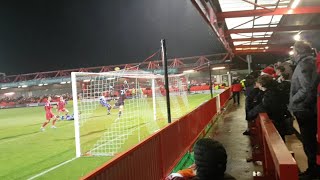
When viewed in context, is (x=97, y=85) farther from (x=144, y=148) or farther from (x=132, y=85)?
(x=144, y=148)

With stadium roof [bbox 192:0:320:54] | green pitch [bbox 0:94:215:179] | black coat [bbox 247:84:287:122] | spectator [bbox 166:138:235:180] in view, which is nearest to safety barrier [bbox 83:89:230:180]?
spectator [bbox 166:138:235:180]

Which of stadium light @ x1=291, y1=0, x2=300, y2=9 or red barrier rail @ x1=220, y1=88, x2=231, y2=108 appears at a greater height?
stadium light @ x1=291, y1=0, x2=300, y2=9

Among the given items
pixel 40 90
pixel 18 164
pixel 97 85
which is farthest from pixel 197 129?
pixel 40 90

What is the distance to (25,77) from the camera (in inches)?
2837

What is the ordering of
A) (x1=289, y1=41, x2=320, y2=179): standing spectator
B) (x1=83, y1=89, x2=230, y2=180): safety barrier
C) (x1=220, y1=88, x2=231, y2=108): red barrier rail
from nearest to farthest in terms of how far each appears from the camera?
(x1=83, y1=89, x2=230, y2=180): safety barrier, (x1=289, y1=41, x2=320, y2=179): standing spectator, (x1=220, y1=88, x2=231, y2=108): red barrier rail

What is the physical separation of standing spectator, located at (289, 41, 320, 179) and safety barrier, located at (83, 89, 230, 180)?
2.17m

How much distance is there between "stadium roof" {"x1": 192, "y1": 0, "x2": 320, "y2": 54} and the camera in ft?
34.7

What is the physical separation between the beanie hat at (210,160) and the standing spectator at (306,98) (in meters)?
2.91

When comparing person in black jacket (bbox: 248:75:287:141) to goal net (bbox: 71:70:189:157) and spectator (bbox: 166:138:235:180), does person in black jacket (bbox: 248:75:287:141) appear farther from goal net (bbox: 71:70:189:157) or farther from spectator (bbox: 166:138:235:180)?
goal net (bbox: 71:70:189:157)

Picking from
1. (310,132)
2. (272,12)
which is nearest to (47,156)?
(310,132)

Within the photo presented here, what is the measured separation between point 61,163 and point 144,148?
4.81 metres

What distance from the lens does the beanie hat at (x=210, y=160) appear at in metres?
2.44

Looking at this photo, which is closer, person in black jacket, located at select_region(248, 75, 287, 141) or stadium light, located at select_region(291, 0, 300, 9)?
person in black jacket, located at select_region(248, 75, 287, 141)

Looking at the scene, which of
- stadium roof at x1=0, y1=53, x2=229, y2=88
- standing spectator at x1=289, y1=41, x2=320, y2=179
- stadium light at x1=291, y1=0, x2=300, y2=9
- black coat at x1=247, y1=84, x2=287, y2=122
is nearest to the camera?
standing spectator at x1=289, y1=41, x2=320, y2=179
